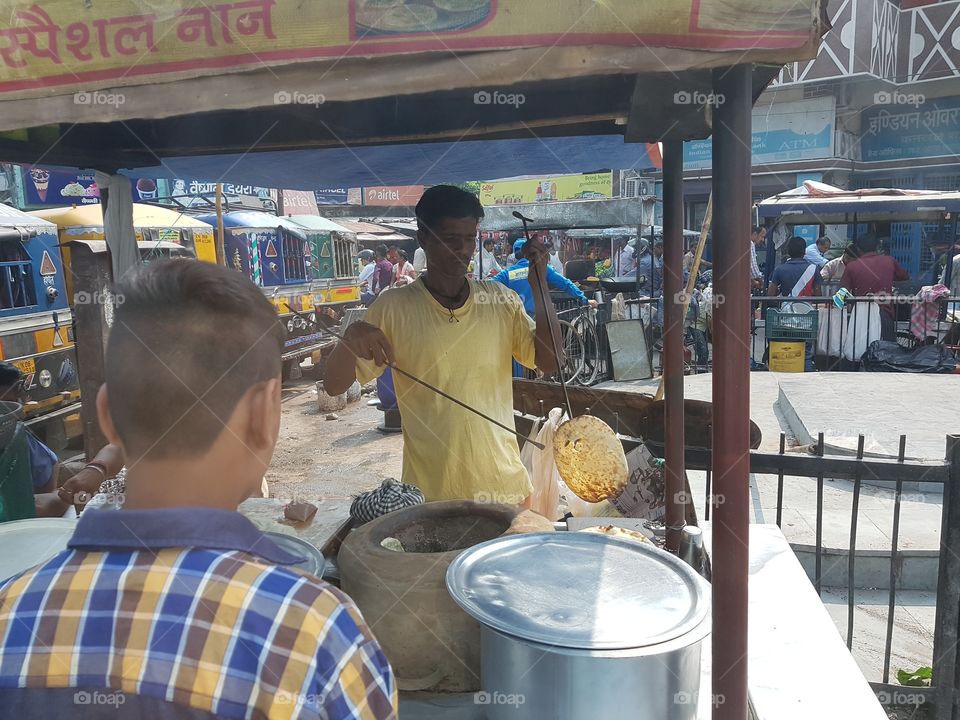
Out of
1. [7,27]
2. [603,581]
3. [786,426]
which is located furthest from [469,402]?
[786,426]

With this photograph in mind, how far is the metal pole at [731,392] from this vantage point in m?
1.38

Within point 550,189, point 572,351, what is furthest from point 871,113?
point 572,351

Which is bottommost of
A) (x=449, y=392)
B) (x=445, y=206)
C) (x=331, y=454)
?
(x=331, y=454)

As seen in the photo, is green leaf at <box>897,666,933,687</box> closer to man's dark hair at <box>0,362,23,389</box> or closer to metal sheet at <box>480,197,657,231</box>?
man's dark hair at <box>0,362,23,389</box>

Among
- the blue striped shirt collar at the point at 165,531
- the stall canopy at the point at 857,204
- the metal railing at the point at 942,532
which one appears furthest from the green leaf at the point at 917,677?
the stall canopy at the point at 857,204

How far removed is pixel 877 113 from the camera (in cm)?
1847

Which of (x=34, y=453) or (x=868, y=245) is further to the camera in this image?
(x=868, y=245)

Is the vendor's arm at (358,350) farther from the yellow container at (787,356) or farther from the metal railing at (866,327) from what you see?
the yellow container at (787,356)

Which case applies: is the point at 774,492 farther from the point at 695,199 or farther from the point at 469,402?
the point at 695,199

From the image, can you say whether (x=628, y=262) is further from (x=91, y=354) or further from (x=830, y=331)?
(x=91, y=354)

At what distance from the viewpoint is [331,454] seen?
7734 mm

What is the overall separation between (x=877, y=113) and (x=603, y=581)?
2147cm

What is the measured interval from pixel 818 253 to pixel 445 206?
1247cm

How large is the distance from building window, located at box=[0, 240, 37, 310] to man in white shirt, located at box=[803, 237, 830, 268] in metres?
12.0
